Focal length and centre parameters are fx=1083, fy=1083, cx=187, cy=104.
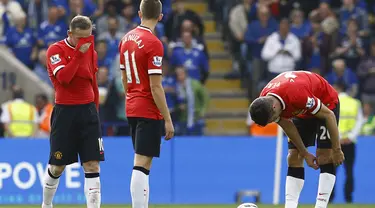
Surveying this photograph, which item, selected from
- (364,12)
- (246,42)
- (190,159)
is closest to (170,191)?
(190,159)

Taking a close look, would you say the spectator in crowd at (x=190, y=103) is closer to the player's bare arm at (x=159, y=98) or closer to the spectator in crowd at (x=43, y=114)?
the spectator in crowd at (x=43, y=114)

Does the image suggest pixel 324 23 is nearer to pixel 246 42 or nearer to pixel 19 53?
pixel 246 42

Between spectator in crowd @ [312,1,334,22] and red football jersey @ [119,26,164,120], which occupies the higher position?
spectator in crowd @ [312,1,334,22]

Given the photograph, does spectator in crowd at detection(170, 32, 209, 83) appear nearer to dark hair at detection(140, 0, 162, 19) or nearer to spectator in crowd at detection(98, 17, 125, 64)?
spectator in crowd at detection(98, 17, 125, 64)

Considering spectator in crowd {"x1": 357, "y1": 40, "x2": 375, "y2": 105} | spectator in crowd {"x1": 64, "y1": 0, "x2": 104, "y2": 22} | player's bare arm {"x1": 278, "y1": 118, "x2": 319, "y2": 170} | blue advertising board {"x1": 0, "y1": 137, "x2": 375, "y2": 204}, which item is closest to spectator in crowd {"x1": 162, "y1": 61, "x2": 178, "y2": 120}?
blue advertising board {"x1": 0, "y1": 137, "x2": 375, "y2": 204}

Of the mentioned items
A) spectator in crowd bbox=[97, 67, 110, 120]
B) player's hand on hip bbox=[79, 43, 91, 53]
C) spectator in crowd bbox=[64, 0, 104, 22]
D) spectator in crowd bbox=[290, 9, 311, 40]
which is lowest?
spectator in crowd bbox=[97, 67, 110, 120]

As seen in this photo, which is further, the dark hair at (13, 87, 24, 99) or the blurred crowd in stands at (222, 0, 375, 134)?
the blurred crowd in stands at (222, 0, 375, 134)

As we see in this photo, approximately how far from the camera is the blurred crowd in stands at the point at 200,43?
2112 centimetres

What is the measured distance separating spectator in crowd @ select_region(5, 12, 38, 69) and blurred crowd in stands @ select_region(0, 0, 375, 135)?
21 millimetres

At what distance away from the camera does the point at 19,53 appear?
22.7 meters

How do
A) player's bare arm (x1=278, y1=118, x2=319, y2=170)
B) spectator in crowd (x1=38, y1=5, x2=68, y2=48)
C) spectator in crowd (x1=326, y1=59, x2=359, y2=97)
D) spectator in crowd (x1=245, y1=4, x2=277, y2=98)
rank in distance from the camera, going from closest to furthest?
player's bare arm (x1=278, y1=118, x2=319, y2=170) < spectator in crowd (x1=326, y1=59, x2=359, y2=97) < spectator in crowd (x1=38, y1=5, x2=68, y2=48) < spectator in crowd (x1=245, y1=4, x2=277, y2=98)

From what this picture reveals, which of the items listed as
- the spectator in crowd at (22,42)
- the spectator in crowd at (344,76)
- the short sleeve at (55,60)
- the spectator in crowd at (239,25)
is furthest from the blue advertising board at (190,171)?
the short sleeve at (55,60)

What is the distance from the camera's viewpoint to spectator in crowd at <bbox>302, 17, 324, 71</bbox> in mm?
22547

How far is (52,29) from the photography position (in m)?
22.4
